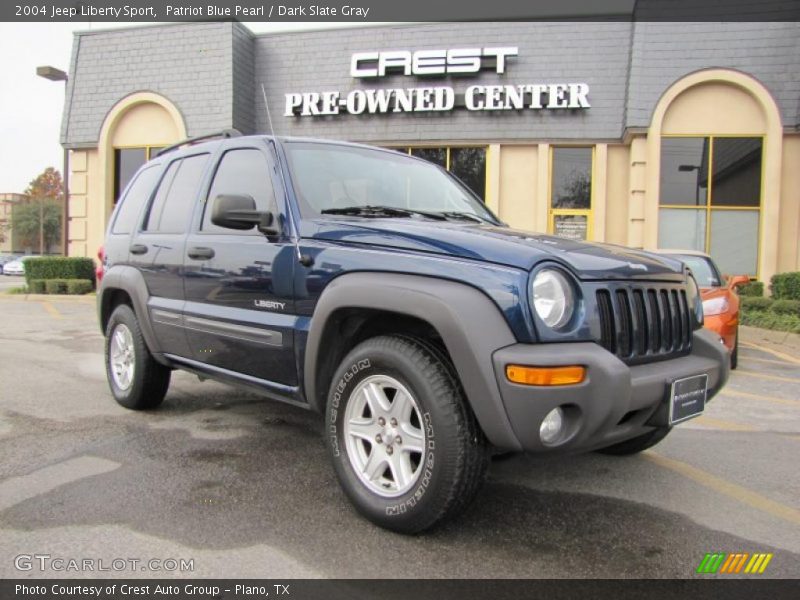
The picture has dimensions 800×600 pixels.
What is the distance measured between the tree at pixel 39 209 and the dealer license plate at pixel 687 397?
83.3m

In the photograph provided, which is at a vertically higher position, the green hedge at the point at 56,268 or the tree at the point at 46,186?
the tree at the point at 46,186

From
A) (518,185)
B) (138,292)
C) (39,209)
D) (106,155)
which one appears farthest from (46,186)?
(138,292)

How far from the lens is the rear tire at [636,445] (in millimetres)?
3751

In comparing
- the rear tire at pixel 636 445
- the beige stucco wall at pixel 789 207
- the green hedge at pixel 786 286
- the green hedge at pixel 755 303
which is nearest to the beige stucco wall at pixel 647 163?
the beige stucco wall at pixel 789 207

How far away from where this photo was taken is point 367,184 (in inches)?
150

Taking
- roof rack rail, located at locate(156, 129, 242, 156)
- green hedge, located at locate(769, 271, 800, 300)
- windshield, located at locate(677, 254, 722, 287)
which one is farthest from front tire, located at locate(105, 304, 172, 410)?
green hedge, located at locate(769, 271, 800, 300)

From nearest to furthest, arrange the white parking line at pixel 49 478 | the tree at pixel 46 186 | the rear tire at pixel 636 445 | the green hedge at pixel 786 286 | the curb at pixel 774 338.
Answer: the white parking line at pixel 49 478
the rear tire at pixel 636 445
the curb at pixel 774 338
the green hedge at pixel 786 286
the tree at pixel 46 186

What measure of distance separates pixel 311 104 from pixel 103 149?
6.01 metres

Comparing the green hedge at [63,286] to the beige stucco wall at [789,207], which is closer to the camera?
the beige stucco wall at [789,207]

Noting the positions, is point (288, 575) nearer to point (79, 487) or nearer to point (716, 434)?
point (79, 487)

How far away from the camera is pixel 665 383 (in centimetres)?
278

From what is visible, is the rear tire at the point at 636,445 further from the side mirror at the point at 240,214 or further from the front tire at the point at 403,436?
the side mirror at the point at 240,214

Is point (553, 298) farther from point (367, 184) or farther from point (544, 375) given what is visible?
point (367, 184)

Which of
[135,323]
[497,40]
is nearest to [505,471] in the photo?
[135,323]
